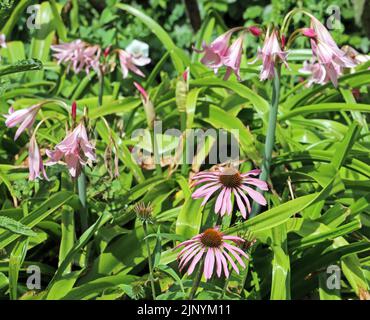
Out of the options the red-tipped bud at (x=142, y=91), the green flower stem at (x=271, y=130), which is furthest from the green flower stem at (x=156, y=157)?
the green flower stem at (x=271, y=130)

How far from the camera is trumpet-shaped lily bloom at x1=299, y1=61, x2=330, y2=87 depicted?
2636 millimetres

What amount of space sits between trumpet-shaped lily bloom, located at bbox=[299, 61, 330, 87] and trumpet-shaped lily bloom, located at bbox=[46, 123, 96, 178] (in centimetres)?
85

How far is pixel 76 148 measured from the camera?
7.47 feet

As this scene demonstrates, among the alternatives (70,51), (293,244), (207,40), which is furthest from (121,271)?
(207,40)

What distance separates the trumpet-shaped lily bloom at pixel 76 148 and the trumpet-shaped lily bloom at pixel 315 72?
851 mm

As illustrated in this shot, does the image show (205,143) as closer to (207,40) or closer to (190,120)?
(190,120)

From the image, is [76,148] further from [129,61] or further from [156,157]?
[129,61]

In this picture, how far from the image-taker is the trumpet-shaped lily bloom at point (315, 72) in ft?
8.65

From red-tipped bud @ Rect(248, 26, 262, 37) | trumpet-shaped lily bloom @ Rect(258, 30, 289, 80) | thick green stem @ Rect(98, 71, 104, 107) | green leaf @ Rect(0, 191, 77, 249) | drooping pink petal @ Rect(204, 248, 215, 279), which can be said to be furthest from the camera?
thick green stem @ Rect(98, 71, 104, 107)

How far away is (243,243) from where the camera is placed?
2141mm

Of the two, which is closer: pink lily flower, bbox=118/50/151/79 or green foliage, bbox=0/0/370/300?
green foliage, bbox=0/0/370/300

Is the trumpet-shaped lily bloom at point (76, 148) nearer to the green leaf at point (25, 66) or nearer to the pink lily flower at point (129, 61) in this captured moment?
the green leaf at point (25, 66)

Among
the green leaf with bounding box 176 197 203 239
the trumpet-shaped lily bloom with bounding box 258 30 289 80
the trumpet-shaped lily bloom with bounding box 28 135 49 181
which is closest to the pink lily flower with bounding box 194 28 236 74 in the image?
the trumpet-shaped lily bloom with bounding box 258 30 289 80

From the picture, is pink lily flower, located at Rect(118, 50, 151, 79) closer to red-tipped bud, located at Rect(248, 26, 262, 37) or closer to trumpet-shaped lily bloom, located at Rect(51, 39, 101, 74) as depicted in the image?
trumpet-shaped lily bloom, located at Rect(51, 39, 101, 74)
